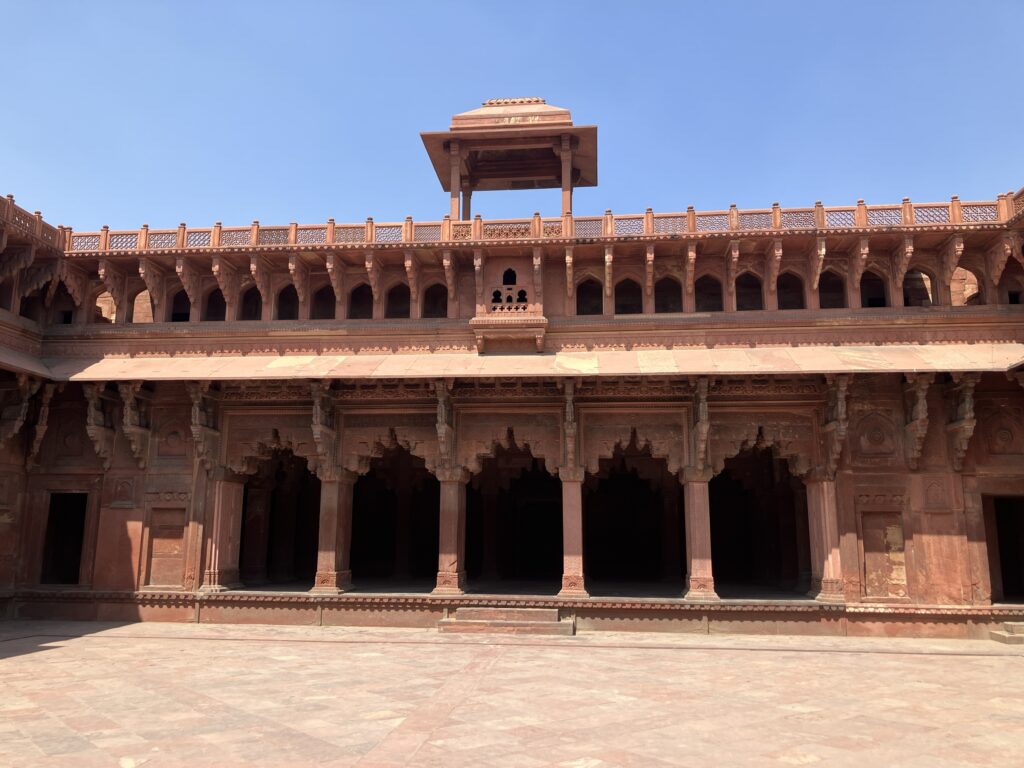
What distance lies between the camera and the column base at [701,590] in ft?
53.7

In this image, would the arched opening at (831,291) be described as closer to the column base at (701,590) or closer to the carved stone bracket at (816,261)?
the carved stone bracket at (816,261)

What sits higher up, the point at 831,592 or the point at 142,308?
the point at 142,308

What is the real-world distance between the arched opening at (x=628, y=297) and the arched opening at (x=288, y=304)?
820cm

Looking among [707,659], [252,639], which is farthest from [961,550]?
[252,639]

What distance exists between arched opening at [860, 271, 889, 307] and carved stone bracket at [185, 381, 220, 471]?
15789 mm

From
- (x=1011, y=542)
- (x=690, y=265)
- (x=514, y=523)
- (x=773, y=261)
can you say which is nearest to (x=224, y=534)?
(x=514, y=523)

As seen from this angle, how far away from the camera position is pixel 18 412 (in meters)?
17.8

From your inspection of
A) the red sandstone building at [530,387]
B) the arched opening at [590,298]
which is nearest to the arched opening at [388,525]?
the red sandstone building at [530,387]

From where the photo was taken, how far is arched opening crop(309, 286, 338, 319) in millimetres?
19703

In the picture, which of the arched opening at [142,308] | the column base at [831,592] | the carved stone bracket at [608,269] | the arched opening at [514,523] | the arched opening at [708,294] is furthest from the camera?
the arched opening at [514,523]

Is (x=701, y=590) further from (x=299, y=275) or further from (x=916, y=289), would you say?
(x=299, y=275)

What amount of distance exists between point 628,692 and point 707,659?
335cm

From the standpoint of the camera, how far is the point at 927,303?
1822 cm

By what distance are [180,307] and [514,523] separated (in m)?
12.2
